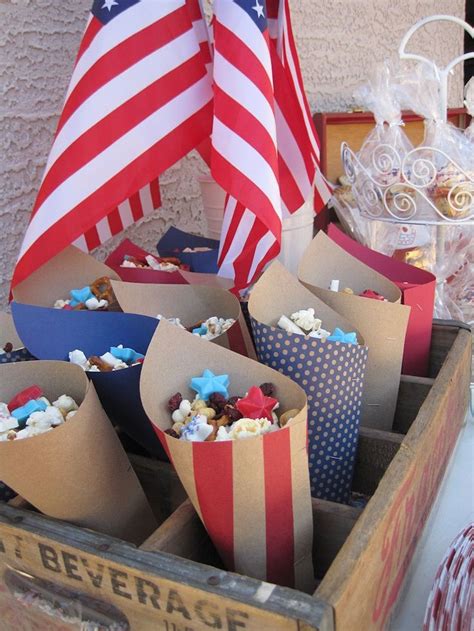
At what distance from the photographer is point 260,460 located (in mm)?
552

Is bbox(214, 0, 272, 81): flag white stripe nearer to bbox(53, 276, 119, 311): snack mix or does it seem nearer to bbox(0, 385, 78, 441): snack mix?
bbox(53, 276, 119, 311): snack mix

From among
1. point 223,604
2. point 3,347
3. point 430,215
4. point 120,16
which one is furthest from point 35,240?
point 430,215

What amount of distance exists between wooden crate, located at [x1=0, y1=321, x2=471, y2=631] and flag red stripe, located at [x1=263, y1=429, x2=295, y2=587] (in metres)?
0.05

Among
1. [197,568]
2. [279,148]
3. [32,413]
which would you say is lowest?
[197,568]

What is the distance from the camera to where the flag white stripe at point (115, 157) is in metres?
0.95

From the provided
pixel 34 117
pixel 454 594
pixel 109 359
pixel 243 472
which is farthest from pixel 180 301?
pixel 34 117

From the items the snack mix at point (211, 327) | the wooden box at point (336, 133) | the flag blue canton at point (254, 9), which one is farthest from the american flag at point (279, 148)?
the wooden box at point (336, 133)

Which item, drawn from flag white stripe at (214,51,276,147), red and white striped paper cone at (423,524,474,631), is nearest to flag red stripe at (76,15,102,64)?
flag white stripe at (214,51,276,147)

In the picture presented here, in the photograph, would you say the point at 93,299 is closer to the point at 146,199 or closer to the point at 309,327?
the point at 309,327

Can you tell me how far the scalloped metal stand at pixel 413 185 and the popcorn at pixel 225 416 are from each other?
885 millimetres

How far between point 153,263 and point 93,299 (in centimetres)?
21

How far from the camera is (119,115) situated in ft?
3.30

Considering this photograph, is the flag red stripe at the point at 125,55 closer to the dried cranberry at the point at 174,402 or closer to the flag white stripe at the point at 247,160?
the flag white stripe at the point at 247,160

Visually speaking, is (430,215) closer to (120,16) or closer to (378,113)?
(378,113)
